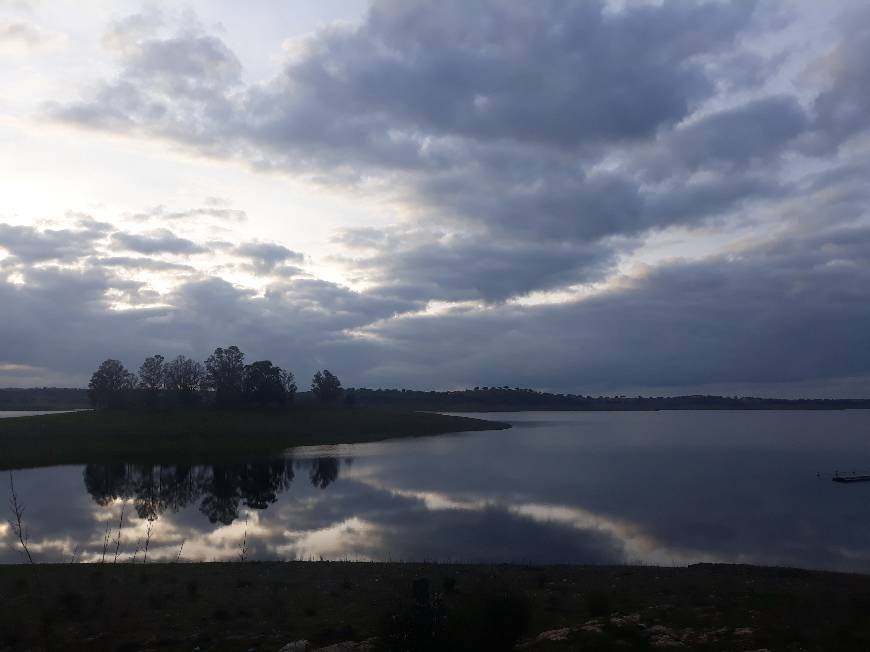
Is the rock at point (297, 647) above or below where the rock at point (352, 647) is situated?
below

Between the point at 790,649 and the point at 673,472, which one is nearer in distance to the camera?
the point at 790,649

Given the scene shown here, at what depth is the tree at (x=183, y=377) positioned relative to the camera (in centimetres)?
11919

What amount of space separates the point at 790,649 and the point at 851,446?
96896 millimetres

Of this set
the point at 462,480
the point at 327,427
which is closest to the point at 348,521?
the point at 462,480

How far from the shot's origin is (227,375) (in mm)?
123812

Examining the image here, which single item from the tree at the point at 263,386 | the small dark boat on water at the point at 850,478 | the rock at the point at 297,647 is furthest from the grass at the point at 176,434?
the rock at the point at 297,647

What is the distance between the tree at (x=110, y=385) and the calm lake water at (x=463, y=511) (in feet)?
214

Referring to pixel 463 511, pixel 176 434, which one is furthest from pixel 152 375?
pixel 463 511

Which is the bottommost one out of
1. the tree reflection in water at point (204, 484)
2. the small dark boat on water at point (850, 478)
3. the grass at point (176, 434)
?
the small dark boat on water at point (850, 478)

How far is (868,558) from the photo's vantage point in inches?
1056

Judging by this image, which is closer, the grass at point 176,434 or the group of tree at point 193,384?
the grass at point 176,434

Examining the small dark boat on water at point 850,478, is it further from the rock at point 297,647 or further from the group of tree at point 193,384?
the group of tree at point 193,384

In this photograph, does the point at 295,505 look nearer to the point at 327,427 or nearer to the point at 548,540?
the point at 548,540

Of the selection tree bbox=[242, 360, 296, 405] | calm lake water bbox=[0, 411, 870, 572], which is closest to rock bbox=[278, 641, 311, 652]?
calm lake water bbox=[0, 411, 870, 572]
